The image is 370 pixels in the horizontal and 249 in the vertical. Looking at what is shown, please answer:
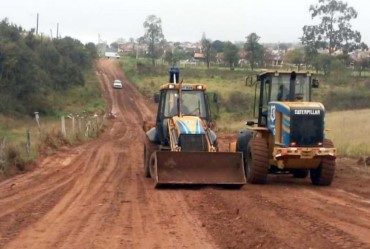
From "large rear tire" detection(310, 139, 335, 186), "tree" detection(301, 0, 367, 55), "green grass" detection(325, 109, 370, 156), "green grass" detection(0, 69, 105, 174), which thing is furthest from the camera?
"tree" detection(301, 0, 367, 55)

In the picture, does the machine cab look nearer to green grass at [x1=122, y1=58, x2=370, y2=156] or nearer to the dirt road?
the dirt road

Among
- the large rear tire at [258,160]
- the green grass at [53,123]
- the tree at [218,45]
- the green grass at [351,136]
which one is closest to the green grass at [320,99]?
the green grass at [351,136]

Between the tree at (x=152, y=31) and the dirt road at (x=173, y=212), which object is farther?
the tree at (x=152, y=31)

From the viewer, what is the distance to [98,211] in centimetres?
1200

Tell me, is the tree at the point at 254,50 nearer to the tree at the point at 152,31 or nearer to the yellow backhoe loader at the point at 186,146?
the tree at the point at 152,31

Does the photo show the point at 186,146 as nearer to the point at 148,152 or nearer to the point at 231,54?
the point at 148,152

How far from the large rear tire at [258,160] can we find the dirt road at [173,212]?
412 mm

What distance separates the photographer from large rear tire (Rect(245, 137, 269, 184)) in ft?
52.3

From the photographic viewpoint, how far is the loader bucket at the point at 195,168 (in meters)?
15.4

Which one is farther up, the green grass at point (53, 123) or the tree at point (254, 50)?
the tree at point (254, 50)

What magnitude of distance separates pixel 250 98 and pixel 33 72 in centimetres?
1919

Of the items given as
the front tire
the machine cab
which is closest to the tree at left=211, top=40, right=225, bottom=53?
the front tire

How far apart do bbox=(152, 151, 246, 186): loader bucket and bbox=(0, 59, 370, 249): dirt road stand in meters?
0.38

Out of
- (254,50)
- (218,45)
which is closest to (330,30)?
(254,50)
